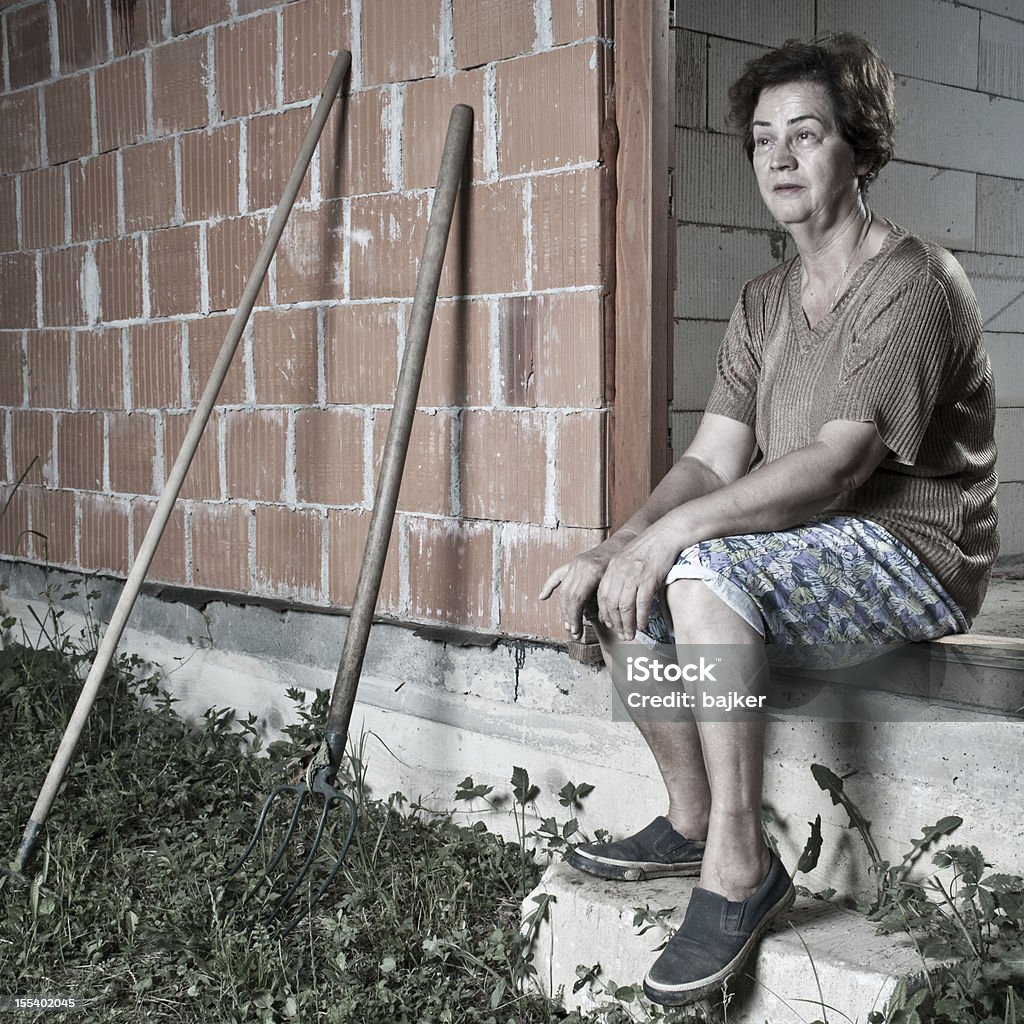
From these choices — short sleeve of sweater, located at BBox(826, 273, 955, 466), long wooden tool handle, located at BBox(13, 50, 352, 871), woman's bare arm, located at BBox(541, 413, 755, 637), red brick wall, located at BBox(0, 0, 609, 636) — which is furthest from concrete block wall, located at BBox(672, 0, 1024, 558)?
short sleeve of sweater, located at BBox(826, 273, 955, 466)

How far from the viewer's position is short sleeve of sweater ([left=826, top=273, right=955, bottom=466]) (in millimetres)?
1988

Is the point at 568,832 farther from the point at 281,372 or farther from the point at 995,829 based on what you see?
the point at 281,372

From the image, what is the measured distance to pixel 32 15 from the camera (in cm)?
396

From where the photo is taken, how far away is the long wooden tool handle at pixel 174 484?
8.89ft

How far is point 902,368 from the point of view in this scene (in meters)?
1.99

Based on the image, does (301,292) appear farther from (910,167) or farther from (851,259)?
(910,167)

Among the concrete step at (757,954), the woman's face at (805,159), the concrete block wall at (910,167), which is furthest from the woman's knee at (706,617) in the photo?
the concrete block wall at (910,167)

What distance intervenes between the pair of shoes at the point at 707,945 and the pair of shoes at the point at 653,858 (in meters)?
0.30

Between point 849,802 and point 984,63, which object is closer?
point 849,802

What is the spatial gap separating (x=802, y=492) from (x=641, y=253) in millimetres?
731

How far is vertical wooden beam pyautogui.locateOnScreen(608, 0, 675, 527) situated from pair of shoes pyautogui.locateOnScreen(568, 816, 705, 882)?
0.65m

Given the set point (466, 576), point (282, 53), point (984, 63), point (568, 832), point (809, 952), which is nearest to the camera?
point (809, 952)

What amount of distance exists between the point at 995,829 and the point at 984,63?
3183 millimetres

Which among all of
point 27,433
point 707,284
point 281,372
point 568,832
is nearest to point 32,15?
point 27,433
